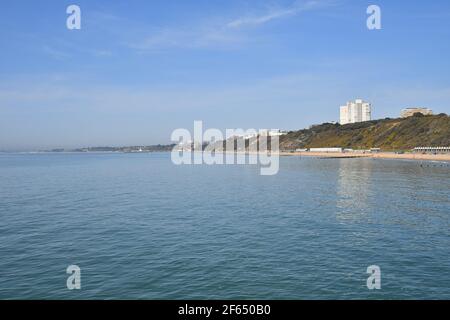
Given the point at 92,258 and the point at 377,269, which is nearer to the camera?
the point at 377,269

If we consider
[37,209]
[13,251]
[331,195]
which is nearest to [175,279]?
[13,251]

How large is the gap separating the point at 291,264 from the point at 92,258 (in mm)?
14254

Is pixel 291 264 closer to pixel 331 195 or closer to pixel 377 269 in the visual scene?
pixel 377 269

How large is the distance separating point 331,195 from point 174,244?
1424 inches

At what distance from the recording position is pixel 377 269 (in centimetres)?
2297

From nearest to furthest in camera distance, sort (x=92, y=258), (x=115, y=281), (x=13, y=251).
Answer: (x=115, y=281), (x=92, y=258), (x=13, y=251)

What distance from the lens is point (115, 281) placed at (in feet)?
71.2

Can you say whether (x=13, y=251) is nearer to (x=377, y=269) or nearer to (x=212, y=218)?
(x=212, y=218)
